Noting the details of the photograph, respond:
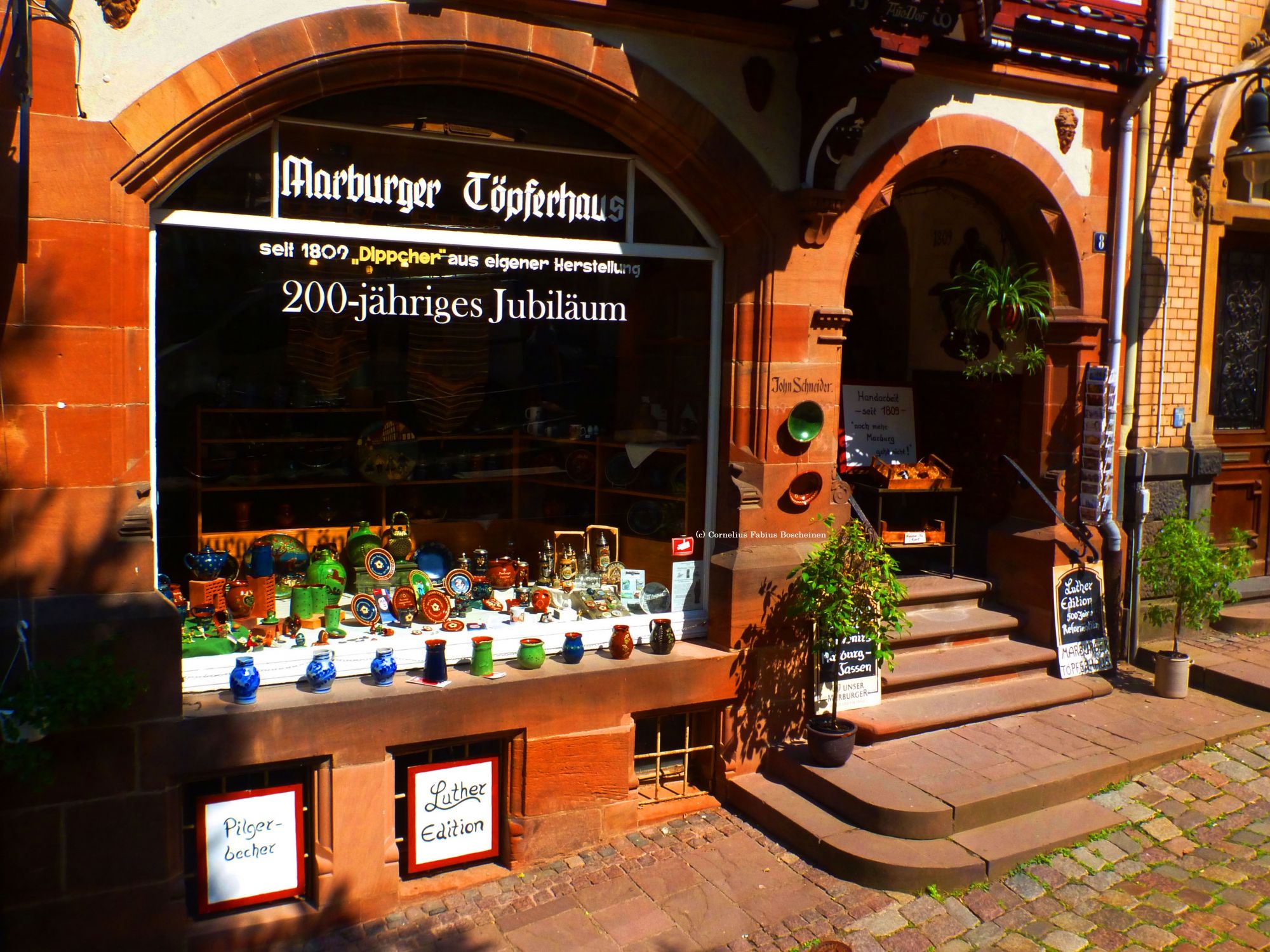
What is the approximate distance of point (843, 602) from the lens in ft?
19.8

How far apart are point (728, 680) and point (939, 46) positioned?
13.2 feet

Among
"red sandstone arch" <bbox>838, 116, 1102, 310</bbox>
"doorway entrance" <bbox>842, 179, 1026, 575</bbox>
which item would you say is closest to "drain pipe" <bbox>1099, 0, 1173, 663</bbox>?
"red sandstone arch" <bbox>838, 116, 1102, 310</bbox>

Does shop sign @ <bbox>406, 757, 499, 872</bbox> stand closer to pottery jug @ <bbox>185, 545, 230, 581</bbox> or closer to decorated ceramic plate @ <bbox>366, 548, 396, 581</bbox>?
decorated ceramic plate @ <bbox>366, 548, 396, 581</bbox>

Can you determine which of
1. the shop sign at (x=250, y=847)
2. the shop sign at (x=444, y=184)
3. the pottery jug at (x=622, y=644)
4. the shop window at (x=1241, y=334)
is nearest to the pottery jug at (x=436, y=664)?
the shop sign at (x=250, y=847)

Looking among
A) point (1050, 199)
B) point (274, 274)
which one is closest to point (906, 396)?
point (1050, 199)

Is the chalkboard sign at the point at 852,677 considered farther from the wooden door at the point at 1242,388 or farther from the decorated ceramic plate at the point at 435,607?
the wooden door at the point at 1242,388

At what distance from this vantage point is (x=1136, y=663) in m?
8.18

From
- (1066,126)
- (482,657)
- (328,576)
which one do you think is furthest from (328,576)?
(1066,126)

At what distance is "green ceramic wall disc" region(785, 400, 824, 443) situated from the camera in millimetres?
6492

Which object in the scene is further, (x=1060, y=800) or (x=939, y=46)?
(x=939, y=46)

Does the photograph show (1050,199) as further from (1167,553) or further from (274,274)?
(274,274)

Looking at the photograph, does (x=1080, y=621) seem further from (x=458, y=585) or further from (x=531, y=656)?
(x=458, y=585)

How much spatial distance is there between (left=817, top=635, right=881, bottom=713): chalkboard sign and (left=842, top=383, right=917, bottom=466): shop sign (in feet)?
6.33

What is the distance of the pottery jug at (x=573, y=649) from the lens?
5988mm
